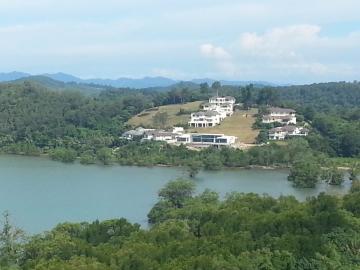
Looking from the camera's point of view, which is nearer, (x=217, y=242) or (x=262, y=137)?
(x=217, y=242)

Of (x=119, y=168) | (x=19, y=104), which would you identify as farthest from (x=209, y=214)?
(x=19, y=104)

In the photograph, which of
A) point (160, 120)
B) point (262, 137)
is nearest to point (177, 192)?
point (262, 137)

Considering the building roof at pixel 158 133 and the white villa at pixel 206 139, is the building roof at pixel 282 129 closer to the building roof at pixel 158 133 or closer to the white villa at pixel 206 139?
Result: the white villa at pixel 206 139

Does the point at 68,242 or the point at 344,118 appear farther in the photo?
the point at 344,118

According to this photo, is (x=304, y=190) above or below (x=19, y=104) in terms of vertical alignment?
below

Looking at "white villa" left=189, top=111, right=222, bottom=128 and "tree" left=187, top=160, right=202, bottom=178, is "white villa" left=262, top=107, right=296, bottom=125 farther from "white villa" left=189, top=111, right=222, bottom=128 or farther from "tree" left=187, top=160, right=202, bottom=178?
"tree" left=187, top=160, right=202, bottom=178

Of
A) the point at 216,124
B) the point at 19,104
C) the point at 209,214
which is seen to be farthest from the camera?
the point at 19,104

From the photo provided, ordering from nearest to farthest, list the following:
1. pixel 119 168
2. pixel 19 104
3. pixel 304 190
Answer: pixel 304 190, pixel 119 168, pixel 19 104

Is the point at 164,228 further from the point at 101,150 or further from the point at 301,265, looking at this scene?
the point at 101,150

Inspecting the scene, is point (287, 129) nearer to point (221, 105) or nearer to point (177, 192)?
point (221, 105)
